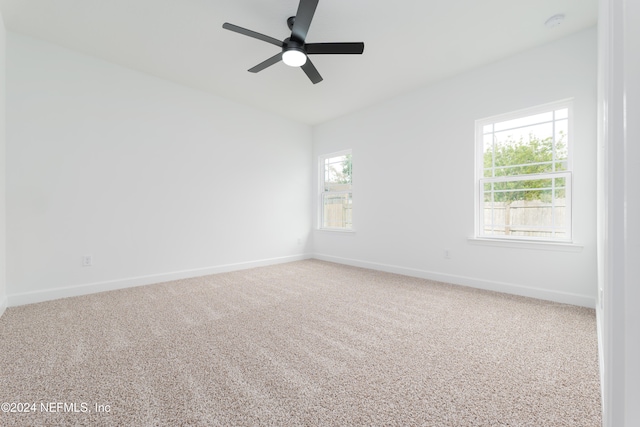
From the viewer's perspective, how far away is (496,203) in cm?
350

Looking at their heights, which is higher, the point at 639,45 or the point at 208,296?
the point at 639,45

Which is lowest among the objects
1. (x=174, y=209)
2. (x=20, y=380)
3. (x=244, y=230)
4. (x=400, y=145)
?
(x=20, y=380)

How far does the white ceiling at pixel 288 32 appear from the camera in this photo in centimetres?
252

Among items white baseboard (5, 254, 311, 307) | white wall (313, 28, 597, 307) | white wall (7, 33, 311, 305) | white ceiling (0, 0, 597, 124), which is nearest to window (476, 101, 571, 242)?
white wall (313, 28, 597, 307)

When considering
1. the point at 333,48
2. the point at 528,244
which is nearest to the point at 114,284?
the point at 333,48

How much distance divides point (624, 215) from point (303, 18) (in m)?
2.38

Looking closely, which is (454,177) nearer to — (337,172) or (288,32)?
(337,172)

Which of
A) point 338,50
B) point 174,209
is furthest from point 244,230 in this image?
point 338,50

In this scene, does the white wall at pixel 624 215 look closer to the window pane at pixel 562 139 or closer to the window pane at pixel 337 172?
the window pane at pixel 562 139

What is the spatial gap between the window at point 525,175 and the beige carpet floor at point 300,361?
2.71 feet

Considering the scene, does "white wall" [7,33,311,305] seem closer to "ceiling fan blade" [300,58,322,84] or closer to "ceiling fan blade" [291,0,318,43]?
"ceiling fan blade" [300,58,322,84]

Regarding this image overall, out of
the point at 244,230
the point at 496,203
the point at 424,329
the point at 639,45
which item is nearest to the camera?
the point at 639,45

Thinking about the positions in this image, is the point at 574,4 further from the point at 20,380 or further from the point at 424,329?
the point at 20,380

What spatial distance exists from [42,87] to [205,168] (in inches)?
73.8
